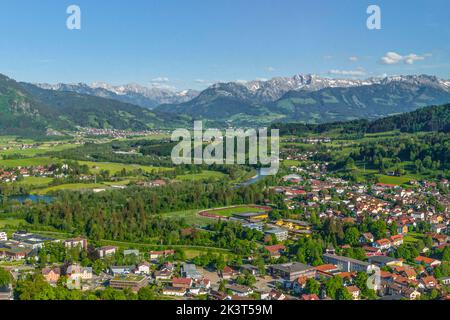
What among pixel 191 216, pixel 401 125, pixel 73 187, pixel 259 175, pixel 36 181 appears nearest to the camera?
pixel 191 216

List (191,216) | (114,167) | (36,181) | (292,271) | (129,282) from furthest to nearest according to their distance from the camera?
(114,167)
(36,181)
(191,216)
(292,271)
(129,282)

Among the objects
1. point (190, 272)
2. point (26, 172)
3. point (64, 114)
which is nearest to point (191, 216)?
point (190, 272)

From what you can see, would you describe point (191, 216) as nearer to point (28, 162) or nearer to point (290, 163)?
point (290, 163)

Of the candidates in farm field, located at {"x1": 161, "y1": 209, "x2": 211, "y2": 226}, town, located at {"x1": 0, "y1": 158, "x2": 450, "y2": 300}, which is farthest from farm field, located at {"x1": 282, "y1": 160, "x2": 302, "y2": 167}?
farm field, located at {"x1": 161, "y1": 209, "x2": 211, "y2": 226}

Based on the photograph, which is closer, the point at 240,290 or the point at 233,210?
the point at 240,290

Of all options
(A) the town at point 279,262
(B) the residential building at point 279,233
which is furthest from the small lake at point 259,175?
(B) the residential building at point 279,233

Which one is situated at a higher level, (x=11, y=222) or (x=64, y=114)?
(x=64, y=114)

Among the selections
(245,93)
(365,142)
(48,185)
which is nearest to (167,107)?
(245,93)

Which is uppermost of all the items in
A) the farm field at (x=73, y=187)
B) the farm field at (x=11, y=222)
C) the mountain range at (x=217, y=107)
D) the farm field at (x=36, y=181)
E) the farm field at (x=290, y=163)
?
the mountain range at (x=217, y=107)

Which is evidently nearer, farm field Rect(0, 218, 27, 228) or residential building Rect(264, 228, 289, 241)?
residential building Rect(264, 228, 289, 241)

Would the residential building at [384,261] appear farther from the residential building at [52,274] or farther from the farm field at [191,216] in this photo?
the residential building at [52,274]

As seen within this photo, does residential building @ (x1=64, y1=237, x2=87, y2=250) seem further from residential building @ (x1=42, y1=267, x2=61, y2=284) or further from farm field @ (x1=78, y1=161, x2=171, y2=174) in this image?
farm field @ (x1=78, y1=161, x2=171, y2=174)

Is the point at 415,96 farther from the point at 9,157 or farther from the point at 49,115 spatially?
the point at 9,157
